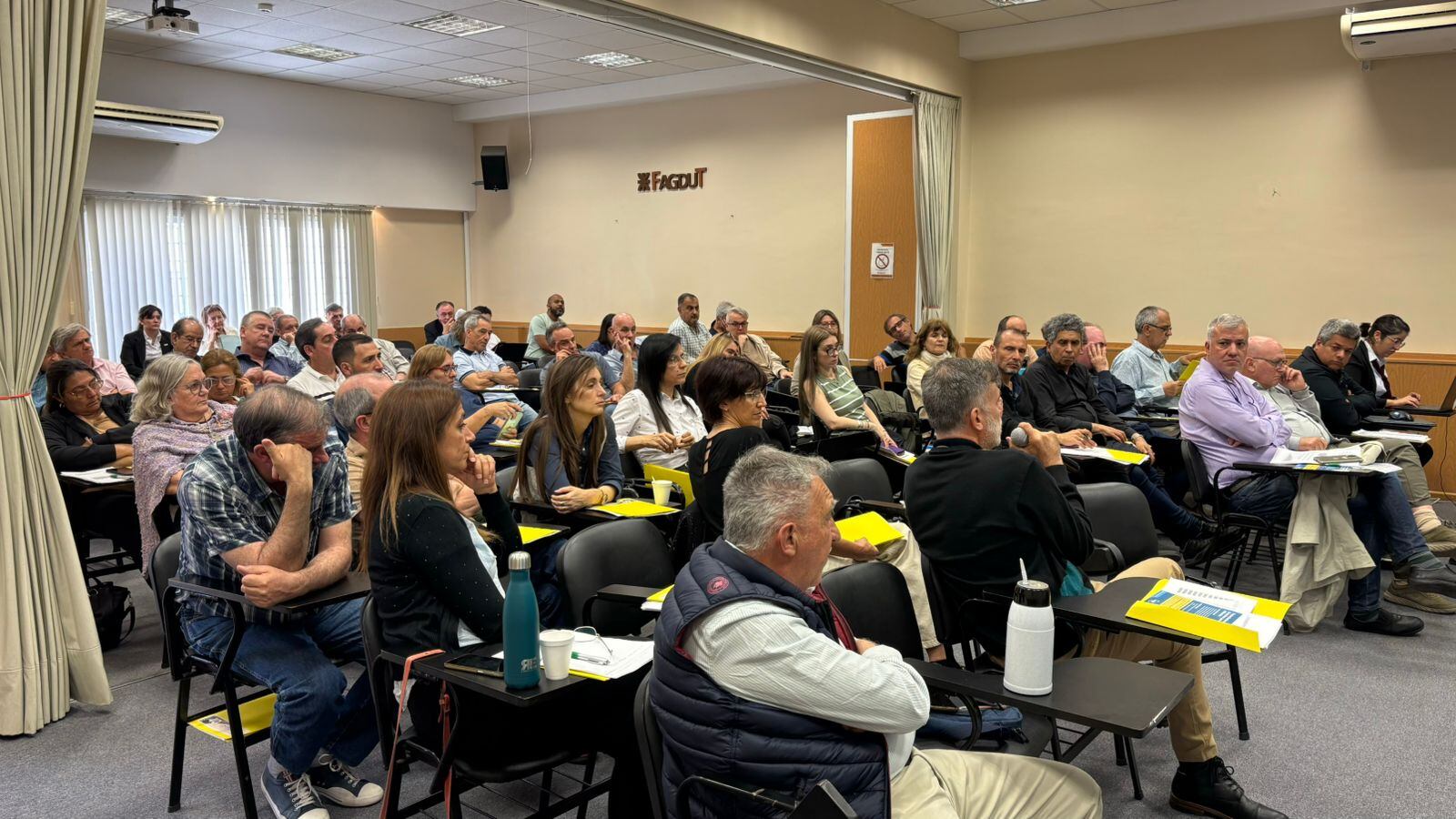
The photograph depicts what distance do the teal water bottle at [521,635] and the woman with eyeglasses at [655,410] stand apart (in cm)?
274

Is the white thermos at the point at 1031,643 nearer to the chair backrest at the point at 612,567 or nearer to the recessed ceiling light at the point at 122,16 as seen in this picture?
the chair backrest at the point at 612,567

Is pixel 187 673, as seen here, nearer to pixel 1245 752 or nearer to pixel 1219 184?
pixel 1245 752

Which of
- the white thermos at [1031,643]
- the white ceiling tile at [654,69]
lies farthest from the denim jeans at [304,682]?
the white ceiling tile at [654,69]

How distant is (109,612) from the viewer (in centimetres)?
425

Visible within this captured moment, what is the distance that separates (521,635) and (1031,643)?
103cm

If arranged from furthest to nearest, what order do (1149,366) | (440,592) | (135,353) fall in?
(135,353)
(1149,366)
(440,592)

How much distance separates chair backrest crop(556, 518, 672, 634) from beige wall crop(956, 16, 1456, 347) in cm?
689

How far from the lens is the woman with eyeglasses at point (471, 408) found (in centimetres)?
514

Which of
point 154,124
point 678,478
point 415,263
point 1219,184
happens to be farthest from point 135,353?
point 1219,184

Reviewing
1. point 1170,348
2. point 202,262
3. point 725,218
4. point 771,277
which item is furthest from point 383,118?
point 1170,348

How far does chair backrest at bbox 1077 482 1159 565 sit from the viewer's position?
3652 millimetres

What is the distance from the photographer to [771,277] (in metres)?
11.1

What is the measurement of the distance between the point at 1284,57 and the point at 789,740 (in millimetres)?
8160

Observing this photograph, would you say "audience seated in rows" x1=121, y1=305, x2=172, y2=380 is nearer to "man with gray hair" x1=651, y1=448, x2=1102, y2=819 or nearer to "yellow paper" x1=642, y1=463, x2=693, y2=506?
"yellow paper" x1=642, y1=463, x2=693, y2=506
